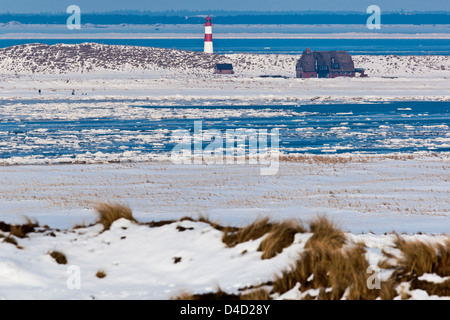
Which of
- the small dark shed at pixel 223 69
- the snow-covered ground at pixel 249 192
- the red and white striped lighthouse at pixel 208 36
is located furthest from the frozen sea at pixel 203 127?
the red and white striped lighthouse at pixel 208 36

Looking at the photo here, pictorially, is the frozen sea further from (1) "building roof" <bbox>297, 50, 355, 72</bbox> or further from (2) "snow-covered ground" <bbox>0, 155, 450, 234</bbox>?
(1) "building roof" <bbox>297, 50, 355, 72</bbox>

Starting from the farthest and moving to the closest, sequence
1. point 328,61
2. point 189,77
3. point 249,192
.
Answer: point 328,61 < point 189,77 < point 249,192

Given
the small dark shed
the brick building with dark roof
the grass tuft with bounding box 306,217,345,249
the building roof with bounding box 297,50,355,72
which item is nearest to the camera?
the grass tuft with bounding box 306,217,345,249

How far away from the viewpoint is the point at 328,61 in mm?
69375

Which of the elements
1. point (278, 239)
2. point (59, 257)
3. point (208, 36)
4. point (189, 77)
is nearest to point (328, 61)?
point (189, 77)

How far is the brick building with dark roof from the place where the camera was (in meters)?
68.6

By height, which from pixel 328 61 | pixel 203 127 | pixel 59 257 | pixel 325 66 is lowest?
pixel 203 127

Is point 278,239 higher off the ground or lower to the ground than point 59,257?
higher

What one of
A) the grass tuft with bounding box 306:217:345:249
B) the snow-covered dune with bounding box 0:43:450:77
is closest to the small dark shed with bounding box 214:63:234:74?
the snow-covered dune with bounding box 0:43:450:77

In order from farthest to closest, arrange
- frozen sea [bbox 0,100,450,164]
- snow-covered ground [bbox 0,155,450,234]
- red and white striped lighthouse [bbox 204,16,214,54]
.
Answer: red and white striped lighthouse [bbox 204,16,214,54], frozen sea [bbox 0,100,450,164], snow-covered ground [bbox 0,155,450,234]

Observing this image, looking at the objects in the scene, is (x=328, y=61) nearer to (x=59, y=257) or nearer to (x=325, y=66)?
(x=325, y=66)

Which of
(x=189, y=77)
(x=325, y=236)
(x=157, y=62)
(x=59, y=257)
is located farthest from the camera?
(x=157, y=62)

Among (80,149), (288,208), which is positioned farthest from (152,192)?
(80,149)

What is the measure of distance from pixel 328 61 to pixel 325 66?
2.22 feet
